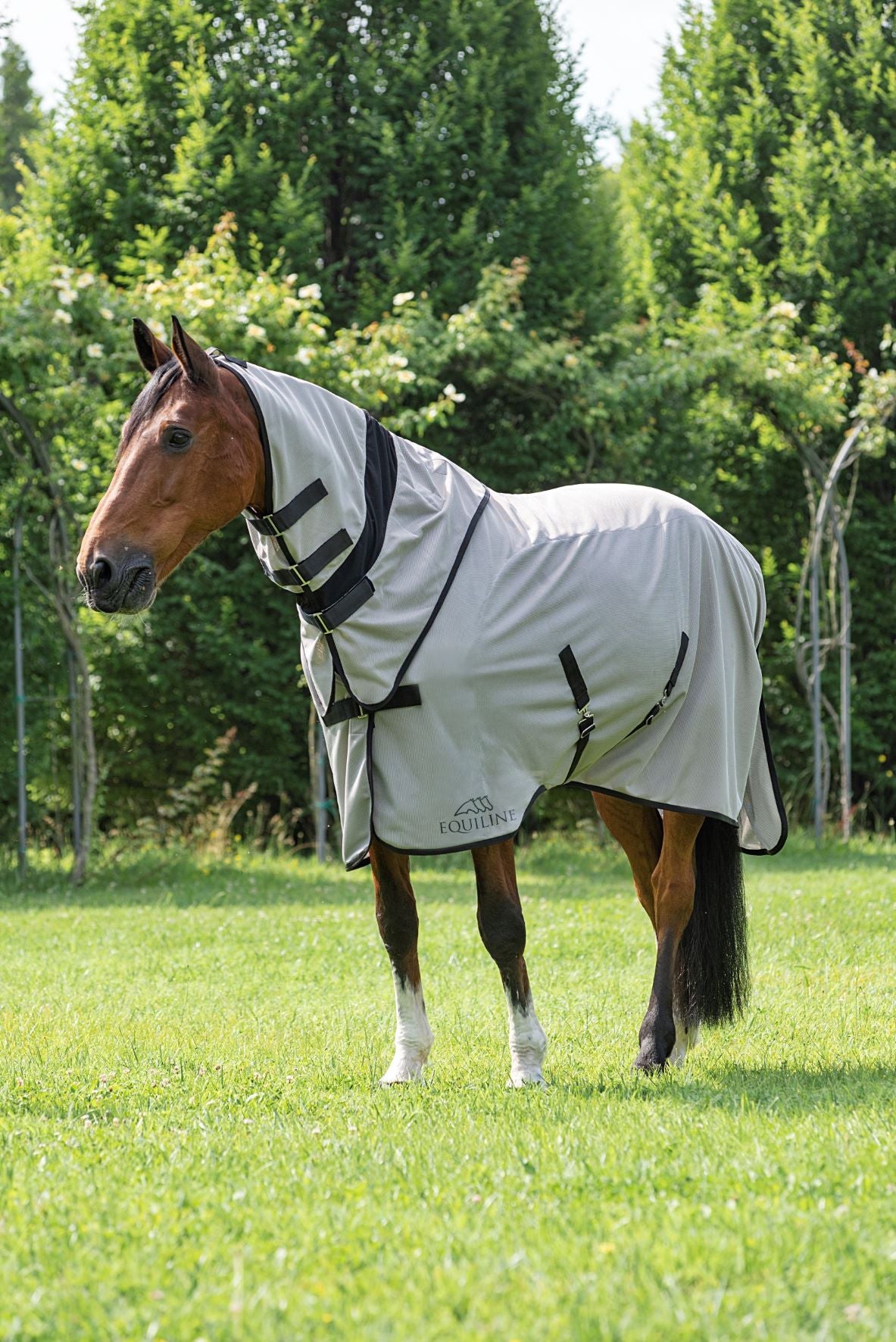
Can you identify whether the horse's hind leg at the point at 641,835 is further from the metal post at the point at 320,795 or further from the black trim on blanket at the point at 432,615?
the metal post at the point at 320,795

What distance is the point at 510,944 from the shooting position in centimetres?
409

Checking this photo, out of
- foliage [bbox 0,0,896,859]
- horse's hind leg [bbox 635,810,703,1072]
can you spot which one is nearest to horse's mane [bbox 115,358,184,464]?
horse's hind leg [bbox 635,810,703,1072]

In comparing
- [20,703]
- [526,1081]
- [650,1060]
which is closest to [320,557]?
[526,1081]

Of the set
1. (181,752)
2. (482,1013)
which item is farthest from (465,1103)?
(181,752)

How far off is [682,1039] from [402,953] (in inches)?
41.5

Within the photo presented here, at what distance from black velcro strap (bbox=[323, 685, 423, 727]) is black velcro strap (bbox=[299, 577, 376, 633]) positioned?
0.23m

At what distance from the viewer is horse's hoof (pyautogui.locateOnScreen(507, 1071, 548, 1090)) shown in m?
4.08

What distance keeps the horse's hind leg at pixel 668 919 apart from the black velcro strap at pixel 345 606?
4.52 ft

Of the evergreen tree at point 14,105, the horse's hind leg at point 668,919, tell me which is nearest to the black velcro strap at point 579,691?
the horse's hind leg at point 668,919

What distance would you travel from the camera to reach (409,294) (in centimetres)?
1062

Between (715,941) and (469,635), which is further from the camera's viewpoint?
(715,941)

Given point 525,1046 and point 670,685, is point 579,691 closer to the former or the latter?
point 670,685

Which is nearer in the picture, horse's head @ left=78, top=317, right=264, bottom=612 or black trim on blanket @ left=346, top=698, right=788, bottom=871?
horse's head @ left=78, top=317, right=264, bottom=612

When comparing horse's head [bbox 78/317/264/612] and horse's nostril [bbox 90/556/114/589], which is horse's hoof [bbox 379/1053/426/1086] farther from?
horse's nostril [bbox 90/556/114/589]
